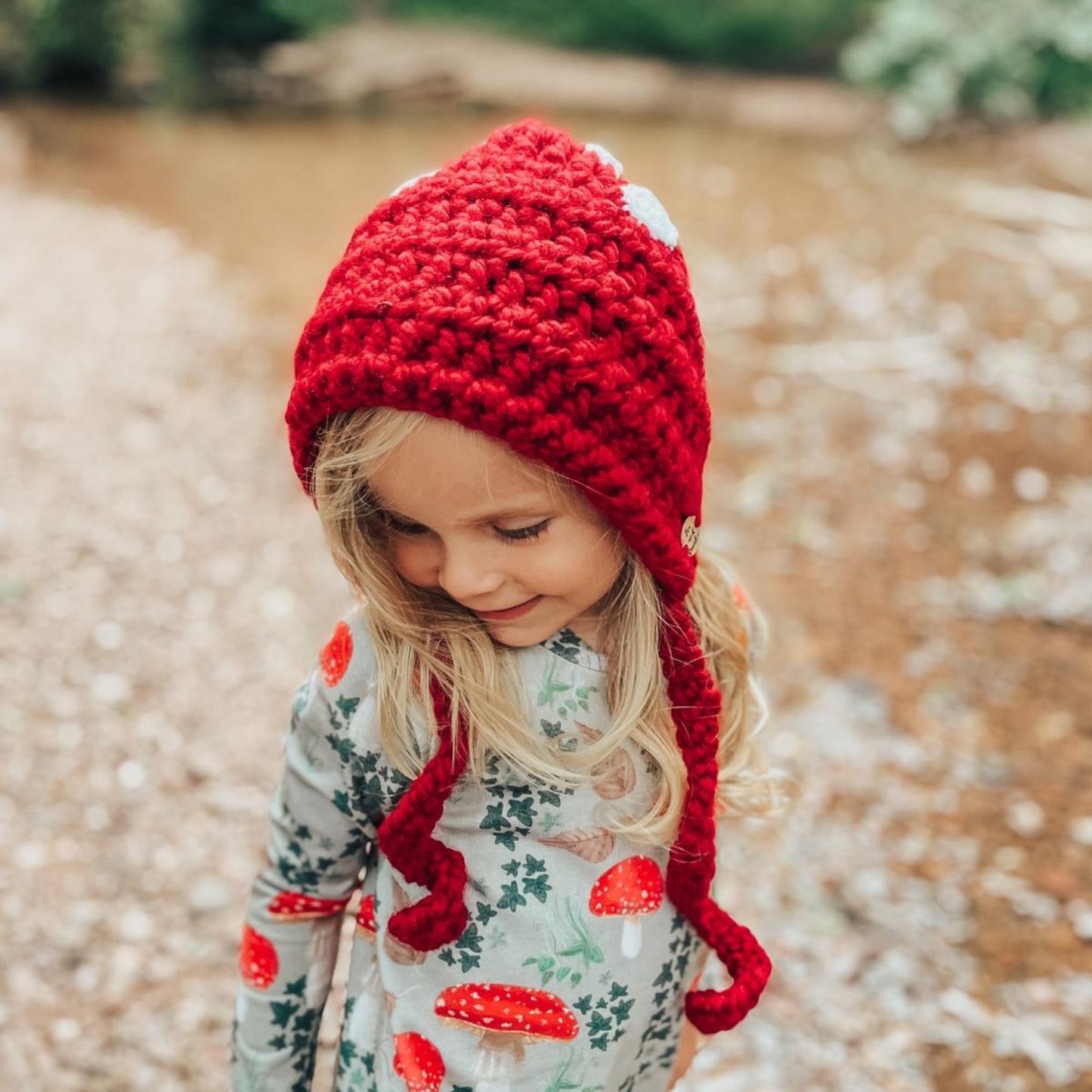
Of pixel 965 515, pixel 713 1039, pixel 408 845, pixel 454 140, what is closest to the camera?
pixel 408 845

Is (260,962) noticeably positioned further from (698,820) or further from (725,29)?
(725,29)

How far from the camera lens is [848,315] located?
815 centimetres

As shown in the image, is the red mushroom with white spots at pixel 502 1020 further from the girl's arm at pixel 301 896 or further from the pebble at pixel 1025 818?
the pebble at pixel 1025 818

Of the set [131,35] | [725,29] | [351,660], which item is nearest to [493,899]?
[351,660]

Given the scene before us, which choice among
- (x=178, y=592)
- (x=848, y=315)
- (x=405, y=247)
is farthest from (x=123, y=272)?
(x=405, y=247)

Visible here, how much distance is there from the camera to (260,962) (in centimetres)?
174

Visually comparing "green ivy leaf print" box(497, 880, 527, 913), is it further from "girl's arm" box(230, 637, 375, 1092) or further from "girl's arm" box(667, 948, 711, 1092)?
"girl's arm" box(667, 948, 711, 1092)

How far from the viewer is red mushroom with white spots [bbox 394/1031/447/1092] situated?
5.41 ft

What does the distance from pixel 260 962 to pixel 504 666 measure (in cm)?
64

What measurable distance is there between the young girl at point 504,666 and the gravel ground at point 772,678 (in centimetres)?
147

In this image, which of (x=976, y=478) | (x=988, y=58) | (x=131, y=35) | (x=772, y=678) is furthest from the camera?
(x=131, y=35)

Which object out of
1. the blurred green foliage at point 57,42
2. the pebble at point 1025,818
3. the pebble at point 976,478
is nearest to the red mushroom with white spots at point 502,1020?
the pebble at point 1025,818

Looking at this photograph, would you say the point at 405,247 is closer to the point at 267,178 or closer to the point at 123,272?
the point at 123,272

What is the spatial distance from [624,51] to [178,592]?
51.9ft
